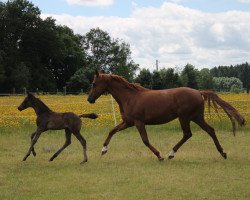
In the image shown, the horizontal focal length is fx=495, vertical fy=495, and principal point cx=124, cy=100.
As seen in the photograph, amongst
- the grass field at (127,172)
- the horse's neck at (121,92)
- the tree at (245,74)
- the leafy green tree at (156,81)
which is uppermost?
the horse's neck at (121,92)

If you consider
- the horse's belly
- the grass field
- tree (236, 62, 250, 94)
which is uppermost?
the horse's belly

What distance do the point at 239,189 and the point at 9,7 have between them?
72.6 meters

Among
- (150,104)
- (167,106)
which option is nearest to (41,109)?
(150,104)

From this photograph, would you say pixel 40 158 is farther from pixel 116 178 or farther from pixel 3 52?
pixel 3 52

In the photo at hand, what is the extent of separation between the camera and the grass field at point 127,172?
750 cm

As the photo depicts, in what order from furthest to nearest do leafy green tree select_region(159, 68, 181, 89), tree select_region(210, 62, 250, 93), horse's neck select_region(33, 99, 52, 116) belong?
tree select_region(210, 62, 250, 93) < leafy green tree select_region(159, 68, 181, 89) < horse's neck select_region(33, 99, 52, 116)

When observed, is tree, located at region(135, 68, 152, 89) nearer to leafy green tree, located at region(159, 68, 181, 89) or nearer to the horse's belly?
leafy green tree, located at region(159, 68, 181, 89)

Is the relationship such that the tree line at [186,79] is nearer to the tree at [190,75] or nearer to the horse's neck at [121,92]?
the tree at [190,75]

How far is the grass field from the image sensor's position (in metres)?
7.50

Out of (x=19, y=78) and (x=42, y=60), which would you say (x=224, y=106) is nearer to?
(x=19, y=78)

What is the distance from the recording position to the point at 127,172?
928 cm

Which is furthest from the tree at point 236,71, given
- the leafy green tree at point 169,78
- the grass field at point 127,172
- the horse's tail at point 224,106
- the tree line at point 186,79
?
the horse's tail at point 224,106

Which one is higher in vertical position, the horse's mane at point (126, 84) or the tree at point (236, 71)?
the horse's mane at point (126, 84)

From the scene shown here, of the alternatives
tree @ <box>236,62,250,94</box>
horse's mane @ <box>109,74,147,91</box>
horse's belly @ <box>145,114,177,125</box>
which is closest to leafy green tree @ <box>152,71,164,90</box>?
horse's mane @ <box>109,74,147,91</box>
